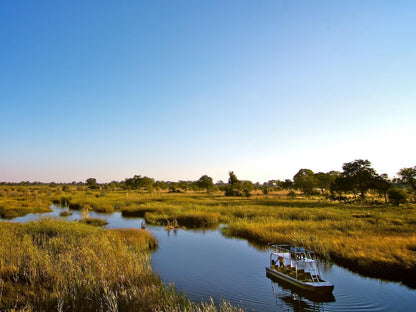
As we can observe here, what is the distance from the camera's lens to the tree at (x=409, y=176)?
1722 inches

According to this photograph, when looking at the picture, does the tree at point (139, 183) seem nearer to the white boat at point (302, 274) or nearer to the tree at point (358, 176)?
the tree at point (358, 176)

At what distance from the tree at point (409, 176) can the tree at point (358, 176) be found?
4.83 m

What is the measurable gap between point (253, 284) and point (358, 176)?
1864 inches

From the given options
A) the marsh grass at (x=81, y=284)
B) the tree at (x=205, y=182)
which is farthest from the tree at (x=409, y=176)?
the tree at (x=205, y=182)

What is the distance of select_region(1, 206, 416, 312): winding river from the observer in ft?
32.7

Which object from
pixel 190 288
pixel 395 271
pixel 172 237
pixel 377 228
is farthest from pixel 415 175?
pixel 190 288

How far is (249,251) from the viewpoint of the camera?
Result: 58.1 feet

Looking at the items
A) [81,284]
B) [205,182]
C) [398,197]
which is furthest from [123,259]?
[205,182]

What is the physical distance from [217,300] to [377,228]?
1716 centimetres

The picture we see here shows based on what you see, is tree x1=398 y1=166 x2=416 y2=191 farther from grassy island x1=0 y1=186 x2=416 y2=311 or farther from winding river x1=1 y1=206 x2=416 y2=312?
winding river x1=1 y1=206 x2=416 y2=312

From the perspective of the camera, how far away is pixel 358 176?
50656 millimetres

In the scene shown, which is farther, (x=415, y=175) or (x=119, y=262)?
(x=415, y=175)

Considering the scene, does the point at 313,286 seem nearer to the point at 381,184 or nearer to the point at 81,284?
the point at 81,284

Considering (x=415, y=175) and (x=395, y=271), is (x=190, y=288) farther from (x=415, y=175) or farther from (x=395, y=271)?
(x=415, y=175)
